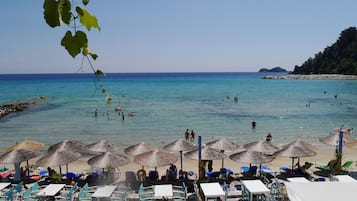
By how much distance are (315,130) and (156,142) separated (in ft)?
42.6

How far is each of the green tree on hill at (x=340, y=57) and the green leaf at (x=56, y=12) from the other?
12351 cm

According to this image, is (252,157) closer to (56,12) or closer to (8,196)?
(8,196)

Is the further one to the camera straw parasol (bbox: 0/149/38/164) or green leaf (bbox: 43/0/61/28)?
straw parasol (bbox: 0/149/38/164)

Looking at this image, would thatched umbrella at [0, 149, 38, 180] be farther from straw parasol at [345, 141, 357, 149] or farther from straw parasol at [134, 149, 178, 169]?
straw parasol at [345, 141, 357, 149]

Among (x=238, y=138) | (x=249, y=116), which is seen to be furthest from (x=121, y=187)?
(x=249, y=116)

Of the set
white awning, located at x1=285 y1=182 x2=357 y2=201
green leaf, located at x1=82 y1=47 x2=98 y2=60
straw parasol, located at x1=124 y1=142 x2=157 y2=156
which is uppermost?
green leaf, located at x1=82 y1=47 x2=98 y2=60

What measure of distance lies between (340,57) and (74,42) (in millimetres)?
139714

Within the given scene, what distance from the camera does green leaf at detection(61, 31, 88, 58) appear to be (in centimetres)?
121

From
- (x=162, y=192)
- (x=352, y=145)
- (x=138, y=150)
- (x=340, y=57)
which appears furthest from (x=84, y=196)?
(x=340, y=57)

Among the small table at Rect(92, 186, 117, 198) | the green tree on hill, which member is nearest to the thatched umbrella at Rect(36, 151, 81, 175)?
the small table at Rect(92, 186, 117, 198)

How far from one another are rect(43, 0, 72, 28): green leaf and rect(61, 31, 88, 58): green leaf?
0.08m

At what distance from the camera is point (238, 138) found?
2395 cm

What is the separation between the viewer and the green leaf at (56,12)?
3.59 feet

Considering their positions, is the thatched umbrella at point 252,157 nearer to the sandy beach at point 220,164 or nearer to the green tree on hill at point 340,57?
the sandy beach at point 220,164
